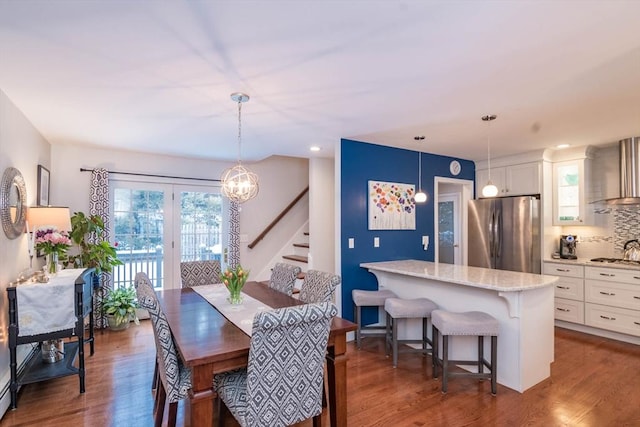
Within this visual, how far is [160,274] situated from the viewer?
4.85 metres

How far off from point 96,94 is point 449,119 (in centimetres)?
306

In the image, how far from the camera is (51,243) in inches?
117

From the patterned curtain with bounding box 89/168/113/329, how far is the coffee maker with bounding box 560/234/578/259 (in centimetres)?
615

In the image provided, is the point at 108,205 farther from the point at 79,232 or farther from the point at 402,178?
the point at 402,178

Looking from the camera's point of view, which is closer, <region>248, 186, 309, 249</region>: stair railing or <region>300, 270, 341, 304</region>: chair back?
<region>300, 270, 341, 304</region>: chair back

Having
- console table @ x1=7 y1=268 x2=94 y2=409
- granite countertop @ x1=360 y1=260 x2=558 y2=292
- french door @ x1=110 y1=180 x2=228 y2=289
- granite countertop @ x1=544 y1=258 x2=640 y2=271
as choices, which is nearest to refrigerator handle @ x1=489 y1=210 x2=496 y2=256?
granite countertop @ x1=544 y1=258 x2=640 y2=271

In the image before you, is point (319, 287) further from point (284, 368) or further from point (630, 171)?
point (630, 171)

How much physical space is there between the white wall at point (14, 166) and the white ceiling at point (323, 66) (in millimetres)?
130

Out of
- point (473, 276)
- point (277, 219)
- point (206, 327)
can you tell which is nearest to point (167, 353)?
point (206, 327)

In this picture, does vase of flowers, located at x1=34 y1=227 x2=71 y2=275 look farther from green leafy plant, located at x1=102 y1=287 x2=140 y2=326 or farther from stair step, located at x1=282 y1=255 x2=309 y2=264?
stair step, located at x1=282 y1=255 x2=309 y2=264

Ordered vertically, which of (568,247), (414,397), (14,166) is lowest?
(414,397)

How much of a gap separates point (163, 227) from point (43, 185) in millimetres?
1492

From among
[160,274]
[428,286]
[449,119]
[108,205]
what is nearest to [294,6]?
[449,119]

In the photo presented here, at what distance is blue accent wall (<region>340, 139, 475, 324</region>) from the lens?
3.96m
